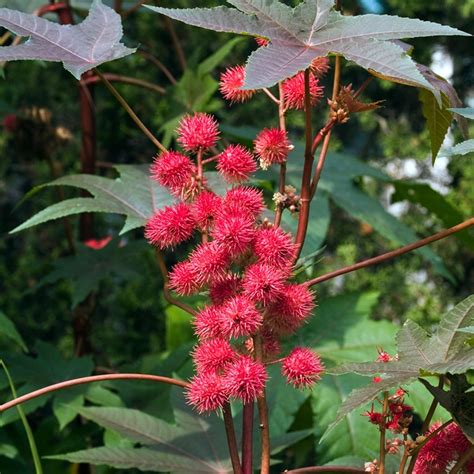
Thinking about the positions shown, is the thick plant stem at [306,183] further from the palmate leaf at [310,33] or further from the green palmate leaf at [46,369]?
the green palmate leaf at [46,369]

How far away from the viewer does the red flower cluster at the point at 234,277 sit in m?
0.65

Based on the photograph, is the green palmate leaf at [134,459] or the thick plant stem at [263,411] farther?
the green palmate leaf at [134,459]

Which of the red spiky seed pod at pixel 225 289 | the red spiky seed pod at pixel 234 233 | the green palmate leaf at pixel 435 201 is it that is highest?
the red spiky seed pod at pixel 234 233

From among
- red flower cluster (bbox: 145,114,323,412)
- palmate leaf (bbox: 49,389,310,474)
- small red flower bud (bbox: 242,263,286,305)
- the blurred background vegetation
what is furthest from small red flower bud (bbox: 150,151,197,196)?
the blurred background vegetation

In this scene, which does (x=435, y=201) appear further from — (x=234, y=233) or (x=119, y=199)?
(x=234, y=233)

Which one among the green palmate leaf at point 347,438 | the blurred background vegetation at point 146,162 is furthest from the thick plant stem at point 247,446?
the blurred background vegetation at point 146,162

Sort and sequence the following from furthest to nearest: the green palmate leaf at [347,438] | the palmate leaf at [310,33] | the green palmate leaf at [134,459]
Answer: the green palmate leaf at [347,438], the green palmate leaf at [134,459], the palmate leaf at [310,33]

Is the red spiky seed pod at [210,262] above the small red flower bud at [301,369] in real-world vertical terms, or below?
above

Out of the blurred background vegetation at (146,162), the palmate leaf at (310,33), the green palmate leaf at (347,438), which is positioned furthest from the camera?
the blurred background vegetation at (146,162)

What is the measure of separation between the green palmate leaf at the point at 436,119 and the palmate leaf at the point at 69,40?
257 mm

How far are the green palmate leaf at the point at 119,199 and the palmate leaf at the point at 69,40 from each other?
224mm

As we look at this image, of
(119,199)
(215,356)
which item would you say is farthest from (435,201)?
(215,356)

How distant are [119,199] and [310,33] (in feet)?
1.38

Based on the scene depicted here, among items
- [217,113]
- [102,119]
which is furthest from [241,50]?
[102,119]
